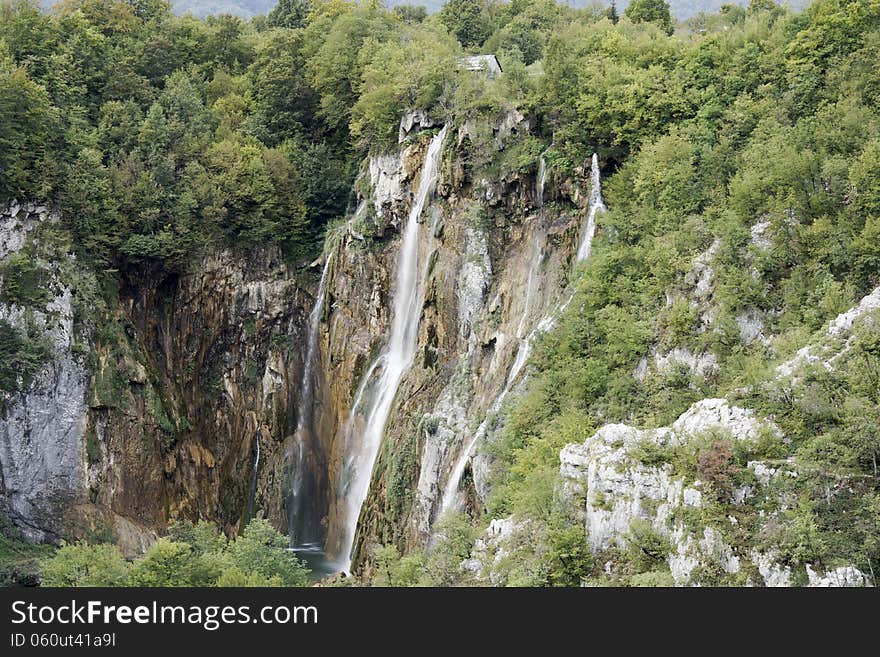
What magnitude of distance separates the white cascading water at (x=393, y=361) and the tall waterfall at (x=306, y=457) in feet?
10.5

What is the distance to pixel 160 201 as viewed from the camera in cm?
4072

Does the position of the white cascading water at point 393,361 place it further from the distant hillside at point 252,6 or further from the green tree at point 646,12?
the distant hillside at point 252,6

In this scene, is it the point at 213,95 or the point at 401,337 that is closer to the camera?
the point at 401,337

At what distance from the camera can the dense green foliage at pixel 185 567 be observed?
2256 centimetres

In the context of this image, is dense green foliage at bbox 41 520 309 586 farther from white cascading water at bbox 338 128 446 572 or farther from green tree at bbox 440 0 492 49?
green tree at bbox 440 0 492 49

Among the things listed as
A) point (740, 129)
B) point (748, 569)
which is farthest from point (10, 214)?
point (748, 569)

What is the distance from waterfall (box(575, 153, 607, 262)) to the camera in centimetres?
2947

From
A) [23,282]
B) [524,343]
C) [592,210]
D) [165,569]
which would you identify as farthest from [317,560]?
[592,210]

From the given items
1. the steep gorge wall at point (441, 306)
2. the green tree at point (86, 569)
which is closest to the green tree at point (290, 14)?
the steep gorge wall at point (441, 306)

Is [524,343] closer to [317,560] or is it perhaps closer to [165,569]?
Answer: [165,569]

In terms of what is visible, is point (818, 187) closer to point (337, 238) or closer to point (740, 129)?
point (740, 129)

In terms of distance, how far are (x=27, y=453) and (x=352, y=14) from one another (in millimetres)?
27586

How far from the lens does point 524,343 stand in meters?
28.8

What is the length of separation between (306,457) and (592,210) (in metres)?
17.5
